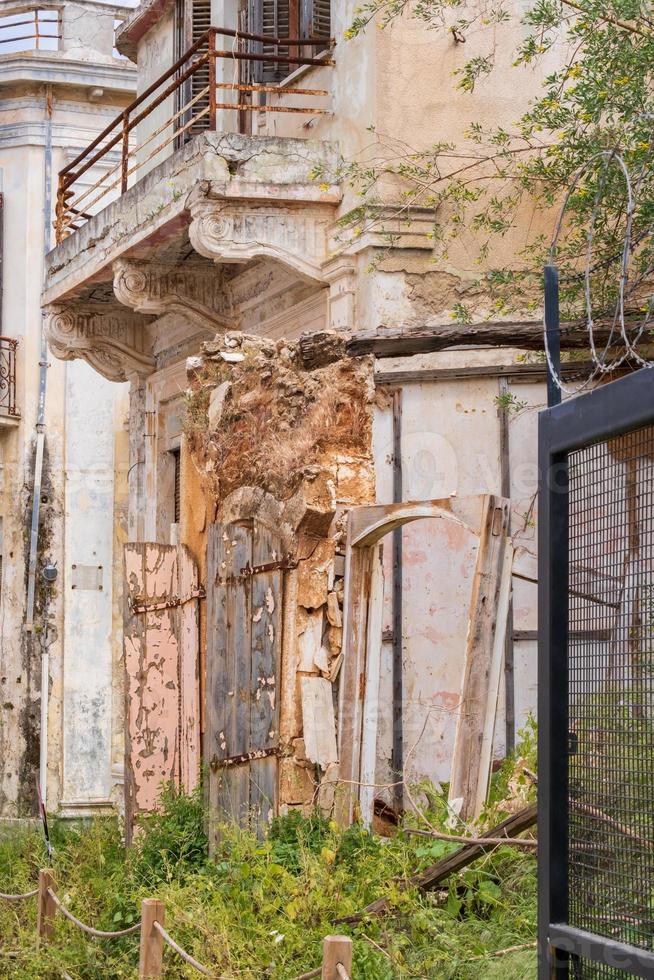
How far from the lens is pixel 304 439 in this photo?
734 centimetres

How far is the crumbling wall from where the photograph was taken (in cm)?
711

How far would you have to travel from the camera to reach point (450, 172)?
409 inches

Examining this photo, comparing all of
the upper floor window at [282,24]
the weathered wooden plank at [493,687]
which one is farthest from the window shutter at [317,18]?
the weathered wooden plank at [493,687]

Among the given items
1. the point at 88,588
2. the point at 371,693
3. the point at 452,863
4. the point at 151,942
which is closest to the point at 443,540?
the point at 371,693

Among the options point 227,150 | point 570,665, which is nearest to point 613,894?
point 570,665

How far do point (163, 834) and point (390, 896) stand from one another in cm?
232

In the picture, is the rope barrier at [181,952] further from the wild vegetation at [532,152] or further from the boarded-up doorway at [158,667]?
the wild vegetation at [532,152]

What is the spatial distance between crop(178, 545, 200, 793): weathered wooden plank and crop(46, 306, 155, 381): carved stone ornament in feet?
20.6

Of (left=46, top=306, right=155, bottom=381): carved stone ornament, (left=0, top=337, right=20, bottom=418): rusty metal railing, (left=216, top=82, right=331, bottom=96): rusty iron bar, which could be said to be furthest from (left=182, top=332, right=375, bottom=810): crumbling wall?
(left=0, top=337, right=20, bottom=418): rusty metal railing

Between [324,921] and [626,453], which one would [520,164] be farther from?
[626,453]

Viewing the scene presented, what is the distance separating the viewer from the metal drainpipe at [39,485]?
17.1m

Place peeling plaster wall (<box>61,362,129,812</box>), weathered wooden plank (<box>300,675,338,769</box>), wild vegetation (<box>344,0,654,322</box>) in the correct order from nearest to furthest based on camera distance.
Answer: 1. weathered wooden plank (<box>300,675,338,769</box>)
2. wild vegetation (<box>344,0,654,322</box>)
3. peeling plaster wall (<box>61,362,129,812</box>)

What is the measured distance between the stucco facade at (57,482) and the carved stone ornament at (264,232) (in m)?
7.58

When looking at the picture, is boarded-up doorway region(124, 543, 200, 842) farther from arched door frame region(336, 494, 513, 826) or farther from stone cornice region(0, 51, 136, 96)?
stone cornice region(0, 51, 136, 96)
